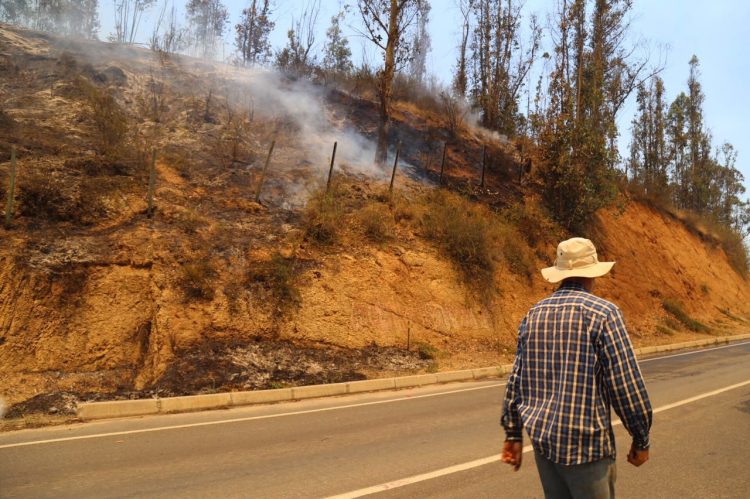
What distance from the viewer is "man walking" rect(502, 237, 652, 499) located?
266 centimetres

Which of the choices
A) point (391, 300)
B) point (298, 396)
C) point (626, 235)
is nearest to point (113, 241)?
point (298, 396)

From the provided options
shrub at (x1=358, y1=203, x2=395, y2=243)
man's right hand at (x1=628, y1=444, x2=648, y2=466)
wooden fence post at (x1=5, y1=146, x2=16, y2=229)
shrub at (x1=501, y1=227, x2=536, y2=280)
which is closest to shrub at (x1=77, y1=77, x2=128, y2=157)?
wooden fence post at (x1=5, y1=146, x2=16, y2=229)

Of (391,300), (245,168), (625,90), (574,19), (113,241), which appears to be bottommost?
(391,300)

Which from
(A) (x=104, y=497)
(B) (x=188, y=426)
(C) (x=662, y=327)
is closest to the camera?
(A) (x=104, y=497)

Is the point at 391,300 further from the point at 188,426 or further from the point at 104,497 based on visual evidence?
the point at 104,497

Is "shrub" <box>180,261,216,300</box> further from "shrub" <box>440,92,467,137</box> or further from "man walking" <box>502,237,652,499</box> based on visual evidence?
"shrub" <box>440,92,467,137</box>

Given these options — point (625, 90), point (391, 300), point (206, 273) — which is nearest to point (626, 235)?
point (625, 90)

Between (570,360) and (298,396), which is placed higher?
(570,360)

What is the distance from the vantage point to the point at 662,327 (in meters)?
21.7

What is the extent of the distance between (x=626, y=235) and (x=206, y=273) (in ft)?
69.9

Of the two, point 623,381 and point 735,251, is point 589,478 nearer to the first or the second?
point 623,381

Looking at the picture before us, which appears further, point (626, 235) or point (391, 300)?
point (626, 235)

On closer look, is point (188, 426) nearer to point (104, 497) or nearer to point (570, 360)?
point (104, 497)

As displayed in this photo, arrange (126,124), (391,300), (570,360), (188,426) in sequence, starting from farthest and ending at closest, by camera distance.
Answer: (126,124) < (391,300) < (188,426) < (570,360)
